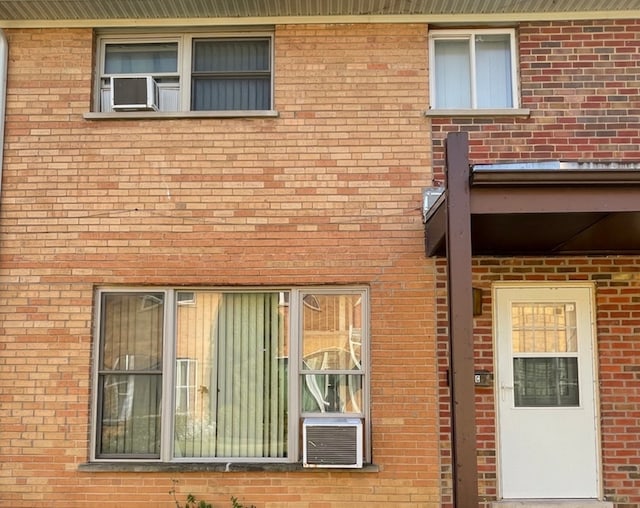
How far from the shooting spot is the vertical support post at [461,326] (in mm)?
4430

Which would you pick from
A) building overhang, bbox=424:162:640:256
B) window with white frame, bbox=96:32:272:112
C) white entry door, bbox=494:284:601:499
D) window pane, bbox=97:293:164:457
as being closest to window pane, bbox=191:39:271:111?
window with white frame, bbox=96:32:272:112

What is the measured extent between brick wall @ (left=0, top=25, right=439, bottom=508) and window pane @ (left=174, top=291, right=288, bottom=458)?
266 mm

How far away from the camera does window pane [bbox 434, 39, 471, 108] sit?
22.1ft

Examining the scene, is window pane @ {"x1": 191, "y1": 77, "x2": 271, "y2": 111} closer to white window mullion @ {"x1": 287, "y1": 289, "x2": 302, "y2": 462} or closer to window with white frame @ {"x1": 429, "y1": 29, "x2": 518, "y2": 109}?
window with white frame @ {"x1": 429, "y1": 29, "x2": 518, "y2": 109}

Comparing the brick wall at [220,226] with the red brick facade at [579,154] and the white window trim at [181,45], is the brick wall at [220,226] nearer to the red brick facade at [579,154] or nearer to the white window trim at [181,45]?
the white window trim at [181,45]

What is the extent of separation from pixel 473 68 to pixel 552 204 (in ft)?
7.94

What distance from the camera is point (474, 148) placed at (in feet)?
21.1

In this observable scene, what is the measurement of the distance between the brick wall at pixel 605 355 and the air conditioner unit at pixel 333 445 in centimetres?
80

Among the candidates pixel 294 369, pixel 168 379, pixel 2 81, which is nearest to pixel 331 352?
pixel 294 369

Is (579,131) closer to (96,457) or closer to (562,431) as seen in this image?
(562,431)

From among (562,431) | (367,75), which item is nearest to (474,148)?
(367,75)

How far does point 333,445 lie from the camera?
6.00 metres

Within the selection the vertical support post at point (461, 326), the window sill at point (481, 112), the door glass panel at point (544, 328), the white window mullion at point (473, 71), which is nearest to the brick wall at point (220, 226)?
the window sill at point (481, 112)

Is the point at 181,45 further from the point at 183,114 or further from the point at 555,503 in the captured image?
the point at 555,503
